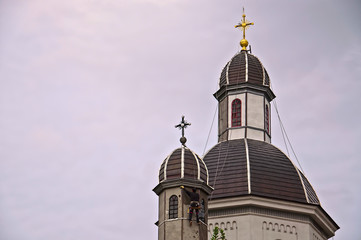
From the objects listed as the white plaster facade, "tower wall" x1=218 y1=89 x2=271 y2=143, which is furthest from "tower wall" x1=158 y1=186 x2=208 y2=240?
"tower wall" x1=218 y1=89 x2=271 y2=143

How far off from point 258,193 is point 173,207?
9.96 metres

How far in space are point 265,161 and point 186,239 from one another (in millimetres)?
13105

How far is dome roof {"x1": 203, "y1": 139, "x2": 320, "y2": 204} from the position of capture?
5331 cm

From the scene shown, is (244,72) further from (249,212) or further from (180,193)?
(180,193)

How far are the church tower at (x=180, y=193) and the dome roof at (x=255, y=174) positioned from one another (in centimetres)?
794

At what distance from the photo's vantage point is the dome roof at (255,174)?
2099 inches

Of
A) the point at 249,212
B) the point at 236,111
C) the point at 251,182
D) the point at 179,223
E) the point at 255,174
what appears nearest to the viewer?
the point at 179,223

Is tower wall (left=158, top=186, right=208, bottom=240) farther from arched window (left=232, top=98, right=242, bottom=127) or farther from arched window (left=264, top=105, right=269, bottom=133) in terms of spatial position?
arched window (left=264, top=105, right=269, bottom=133)

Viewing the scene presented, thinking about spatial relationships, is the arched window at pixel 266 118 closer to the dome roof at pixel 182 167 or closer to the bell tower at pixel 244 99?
the bell tower at pixel 244 99

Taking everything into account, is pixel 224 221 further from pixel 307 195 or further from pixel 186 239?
pixel 186 239

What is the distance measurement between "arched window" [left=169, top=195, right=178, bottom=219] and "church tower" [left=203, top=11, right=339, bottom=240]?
888cm

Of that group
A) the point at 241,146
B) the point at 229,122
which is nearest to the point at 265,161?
the point at 241,146

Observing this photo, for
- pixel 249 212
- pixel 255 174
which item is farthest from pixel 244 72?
pixel 249 212

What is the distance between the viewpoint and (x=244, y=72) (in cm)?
6097
